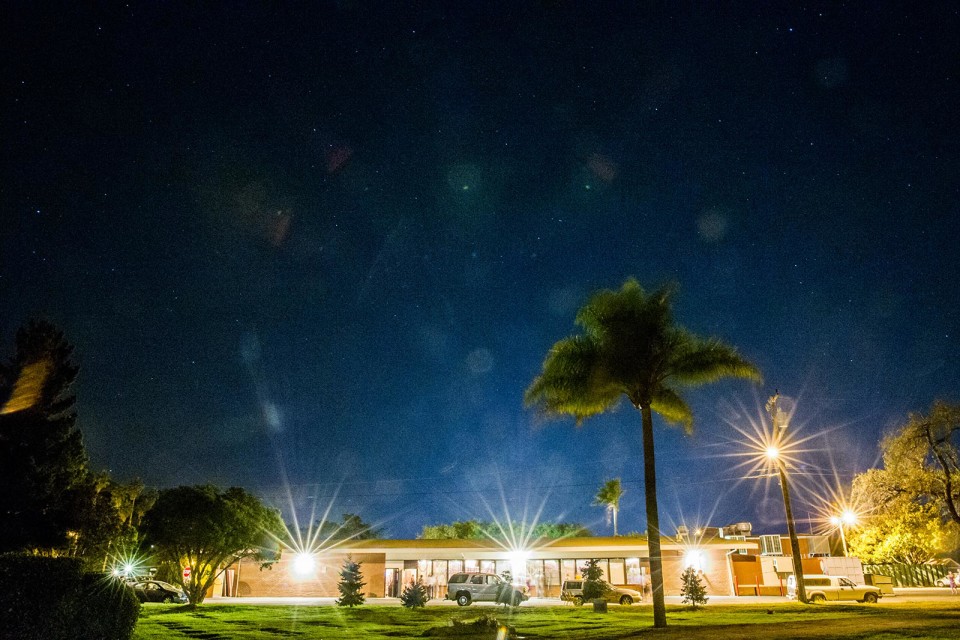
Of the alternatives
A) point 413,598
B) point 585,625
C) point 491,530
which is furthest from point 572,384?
point 491,530

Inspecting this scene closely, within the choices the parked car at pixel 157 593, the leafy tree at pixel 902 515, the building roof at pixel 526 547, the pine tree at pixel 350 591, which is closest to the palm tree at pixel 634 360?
the leafy tree at pixel 902 515

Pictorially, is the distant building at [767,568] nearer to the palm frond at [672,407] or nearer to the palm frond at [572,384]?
the palm frond at [672,407]

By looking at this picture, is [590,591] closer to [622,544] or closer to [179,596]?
[622,544]

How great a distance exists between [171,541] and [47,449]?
25.6 feet

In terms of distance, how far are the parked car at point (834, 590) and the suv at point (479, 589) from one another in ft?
45.2

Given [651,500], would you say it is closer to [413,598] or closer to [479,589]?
[413,598]

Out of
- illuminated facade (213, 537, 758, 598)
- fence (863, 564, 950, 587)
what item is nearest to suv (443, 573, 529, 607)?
illuminated facade (213, 537, 758, 598)

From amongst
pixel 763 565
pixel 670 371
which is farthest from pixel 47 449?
pixel 763 565

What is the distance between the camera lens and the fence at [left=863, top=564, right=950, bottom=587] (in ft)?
162

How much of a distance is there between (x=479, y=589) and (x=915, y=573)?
3758 cm

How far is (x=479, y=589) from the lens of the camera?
3309 cm

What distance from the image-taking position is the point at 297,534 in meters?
49.6

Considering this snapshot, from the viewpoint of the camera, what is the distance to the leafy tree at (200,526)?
35.1m

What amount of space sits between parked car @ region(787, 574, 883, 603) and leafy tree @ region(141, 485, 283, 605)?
1148 inches
